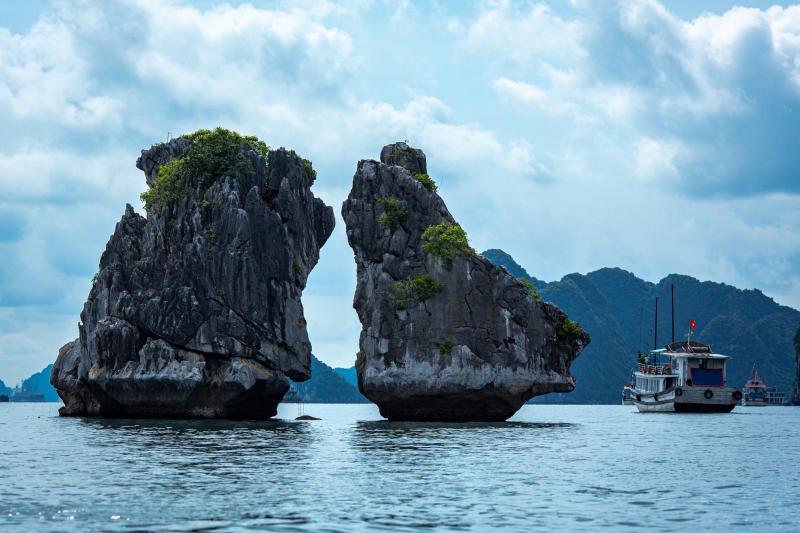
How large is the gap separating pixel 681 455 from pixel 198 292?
119ft

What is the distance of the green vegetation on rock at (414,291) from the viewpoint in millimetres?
49438

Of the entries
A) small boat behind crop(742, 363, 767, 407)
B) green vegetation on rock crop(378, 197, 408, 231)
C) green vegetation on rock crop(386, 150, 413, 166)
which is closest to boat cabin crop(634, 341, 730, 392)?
green vegetation on rock crop(386, 150, 413, 166)

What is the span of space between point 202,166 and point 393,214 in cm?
1694

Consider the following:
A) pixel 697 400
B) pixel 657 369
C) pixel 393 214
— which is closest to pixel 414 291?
pixel 393 214

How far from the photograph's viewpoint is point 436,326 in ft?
161

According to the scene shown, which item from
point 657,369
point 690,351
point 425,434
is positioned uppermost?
point 690,351

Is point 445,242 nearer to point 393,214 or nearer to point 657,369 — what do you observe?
point 393,214

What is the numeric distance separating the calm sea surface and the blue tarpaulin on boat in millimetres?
44802

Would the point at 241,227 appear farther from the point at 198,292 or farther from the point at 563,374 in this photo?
the point at 563,374

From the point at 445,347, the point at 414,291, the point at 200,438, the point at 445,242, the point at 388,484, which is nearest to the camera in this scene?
the point at 388,484

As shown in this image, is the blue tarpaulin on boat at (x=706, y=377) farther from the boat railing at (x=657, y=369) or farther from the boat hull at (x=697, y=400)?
the boat railing at (x=657, y=369)

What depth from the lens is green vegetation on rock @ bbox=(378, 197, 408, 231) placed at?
51.5 m

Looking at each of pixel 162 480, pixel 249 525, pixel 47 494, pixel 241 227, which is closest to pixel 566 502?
pixel 249 525

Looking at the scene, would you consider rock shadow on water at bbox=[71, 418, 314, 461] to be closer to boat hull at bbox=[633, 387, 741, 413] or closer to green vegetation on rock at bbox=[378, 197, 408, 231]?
green vegetation on rock at bbox=[378, 197, 408, 231]
